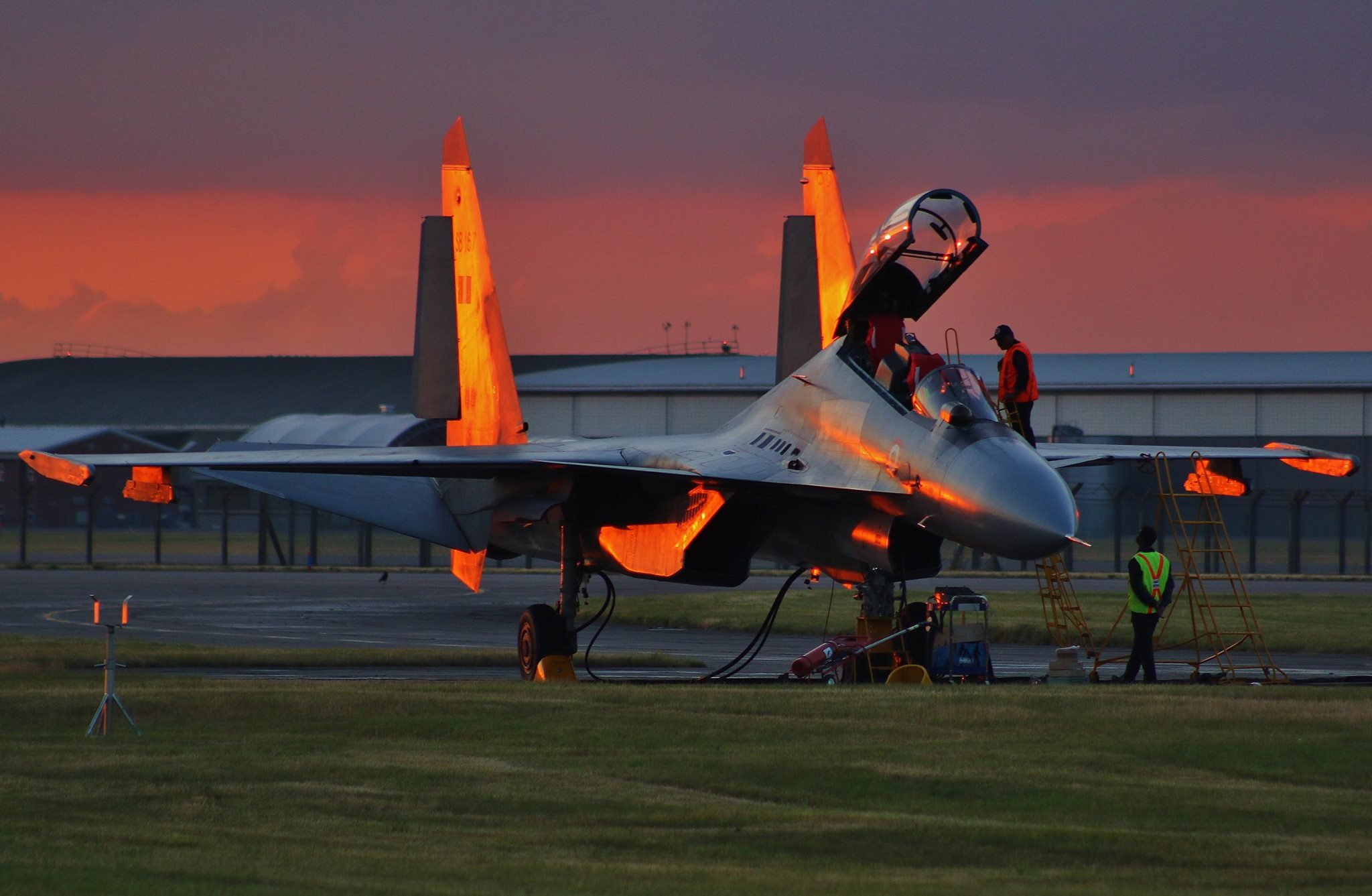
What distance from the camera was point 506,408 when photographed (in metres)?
21.7

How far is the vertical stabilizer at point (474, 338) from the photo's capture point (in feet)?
71.4

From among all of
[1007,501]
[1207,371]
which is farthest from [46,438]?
[1007,501]

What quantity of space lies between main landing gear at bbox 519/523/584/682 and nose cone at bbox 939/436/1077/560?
5252mm

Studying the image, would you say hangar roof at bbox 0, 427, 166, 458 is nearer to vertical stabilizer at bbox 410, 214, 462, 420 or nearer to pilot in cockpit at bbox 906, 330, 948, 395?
vertical stabilizer at bbox 410, 214, 462, 420

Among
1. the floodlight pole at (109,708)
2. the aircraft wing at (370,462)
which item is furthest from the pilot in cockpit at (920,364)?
the floodlight pole at (109,708)

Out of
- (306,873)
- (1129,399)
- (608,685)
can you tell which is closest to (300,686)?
(608,685)

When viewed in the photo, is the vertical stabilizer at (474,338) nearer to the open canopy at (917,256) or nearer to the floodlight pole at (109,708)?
the open canopy at (917,256)

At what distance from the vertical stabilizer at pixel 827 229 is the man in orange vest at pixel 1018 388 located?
173 inches

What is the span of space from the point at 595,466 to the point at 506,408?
204 inches

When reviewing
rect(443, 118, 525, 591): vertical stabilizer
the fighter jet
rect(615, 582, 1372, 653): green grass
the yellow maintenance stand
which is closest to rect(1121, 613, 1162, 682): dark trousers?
the yellow maintenance stand

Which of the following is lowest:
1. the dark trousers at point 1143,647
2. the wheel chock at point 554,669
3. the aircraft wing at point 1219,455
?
the wheel chock at point 554,669

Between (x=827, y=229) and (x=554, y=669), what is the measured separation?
741 centimetres

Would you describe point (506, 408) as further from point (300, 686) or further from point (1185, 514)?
point (1185, 514)

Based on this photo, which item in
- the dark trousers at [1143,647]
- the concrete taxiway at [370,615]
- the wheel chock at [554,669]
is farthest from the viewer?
the concrete taxiway at [370,615]
